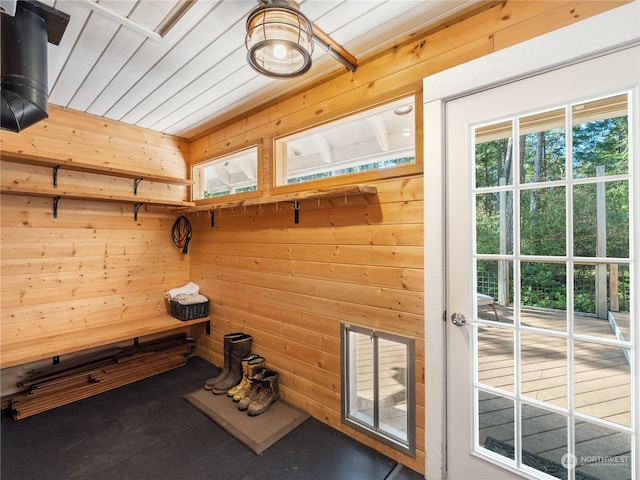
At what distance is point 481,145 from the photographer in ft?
5.03

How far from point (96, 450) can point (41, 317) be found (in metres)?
1.44

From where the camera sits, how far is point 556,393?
133 cm

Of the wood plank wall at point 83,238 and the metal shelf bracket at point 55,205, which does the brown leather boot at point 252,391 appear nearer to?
the wood plank wall at point 83,238

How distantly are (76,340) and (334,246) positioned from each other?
2352 millimetres

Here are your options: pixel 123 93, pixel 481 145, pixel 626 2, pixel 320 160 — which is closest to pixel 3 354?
pixel 123 93

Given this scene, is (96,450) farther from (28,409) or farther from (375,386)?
(375,386)

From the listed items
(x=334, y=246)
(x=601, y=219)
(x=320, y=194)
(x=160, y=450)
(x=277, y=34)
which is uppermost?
(x=277, y=34)

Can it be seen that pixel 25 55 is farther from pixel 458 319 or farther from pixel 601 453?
pixel 601 453

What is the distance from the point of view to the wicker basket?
10.1 feet

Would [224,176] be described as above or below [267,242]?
above

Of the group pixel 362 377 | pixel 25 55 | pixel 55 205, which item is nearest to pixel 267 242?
pixel 362 377

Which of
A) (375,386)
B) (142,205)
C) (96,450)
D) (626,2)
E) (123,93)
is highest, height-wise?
(123,93)

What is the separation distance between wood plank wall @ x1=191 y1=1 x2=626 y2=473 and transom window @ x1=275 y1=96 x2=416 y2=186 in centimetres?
9

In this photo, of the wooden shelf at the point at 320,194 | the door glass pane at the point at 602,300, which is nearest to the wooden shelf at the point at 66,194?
the wooden shelf at the point at 320,194
